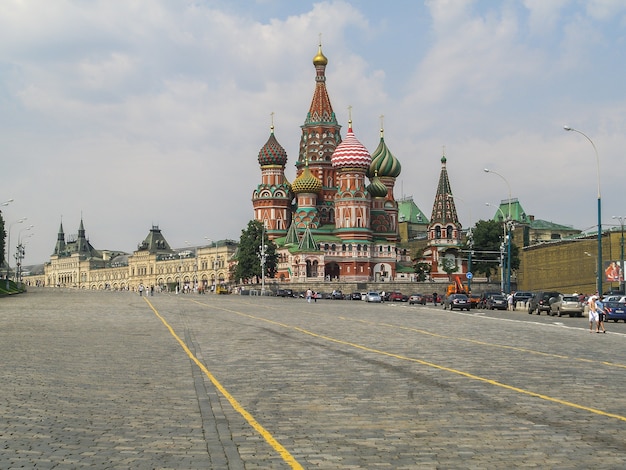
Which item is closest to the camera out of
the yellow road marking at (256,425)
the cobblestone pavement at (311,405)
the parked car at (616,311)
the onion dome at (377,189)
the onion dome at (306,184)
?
the yellow road marking at (256,425)

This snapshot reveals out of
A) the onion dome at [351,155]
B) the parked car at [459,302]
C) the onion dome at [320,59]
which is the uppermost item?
the onion dome at [320,59]

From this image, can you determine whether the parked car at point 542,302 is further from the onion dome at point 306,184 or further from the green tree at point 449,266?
the onion dome at point 306,184

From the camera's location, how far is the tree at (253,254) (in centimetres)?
12850

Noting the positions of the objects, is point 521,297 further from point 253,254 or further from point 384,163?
point 384,163

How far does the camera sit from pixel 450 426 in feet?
37.9

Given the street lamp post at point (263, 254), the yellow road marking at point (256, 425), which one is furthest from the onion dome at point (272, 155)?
the yellow road marking at point (256, 425)

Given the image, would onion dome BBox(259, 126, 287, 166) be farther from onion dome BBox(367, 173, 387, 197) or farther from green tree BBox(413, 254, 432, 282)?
green tree BBox(413, 254, 432, 282)

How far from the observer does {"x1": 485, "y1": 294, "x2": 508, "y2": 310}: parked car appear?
69500mm

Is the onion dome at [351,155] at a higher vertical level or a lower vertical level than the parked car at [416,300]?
higher

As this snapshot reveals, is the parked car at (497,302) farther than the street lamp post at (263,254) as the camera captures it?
No

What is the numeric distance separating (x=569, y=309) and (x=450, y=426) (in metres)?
43.4

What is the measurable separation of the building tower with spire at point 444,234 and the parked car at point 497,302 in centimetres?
7411

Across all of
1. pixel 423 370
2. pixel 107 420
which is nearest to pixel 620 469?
pixel 107 420

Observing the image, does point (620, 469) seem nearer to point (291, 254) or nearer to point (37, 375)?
point (37, 375)
